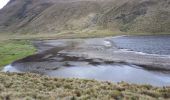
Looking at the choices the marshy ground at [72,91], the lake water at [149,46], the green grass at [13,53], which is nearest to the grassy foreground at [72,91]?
the marshy ground at [72,91]

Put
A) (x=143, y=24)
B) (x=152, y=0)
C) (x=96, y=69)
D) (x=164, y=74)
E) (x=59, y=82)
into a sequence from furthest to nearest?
(x=152, y=0), (x=143, y=24), (x=96, y=69), (x=164, y=74), (x=59, y=82)

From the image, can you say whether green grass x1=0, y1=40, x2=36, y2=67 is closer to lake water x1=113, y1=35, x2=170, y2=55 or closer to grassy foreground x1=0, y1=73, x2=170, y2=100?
lake water x1=113, y1=35, x2=170, y2=55

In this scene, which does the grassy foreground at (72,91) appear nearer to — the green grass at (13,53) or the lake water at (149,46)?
the green grass at (13,53)

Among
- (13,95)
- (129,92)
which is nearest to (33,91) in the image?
(13,95)

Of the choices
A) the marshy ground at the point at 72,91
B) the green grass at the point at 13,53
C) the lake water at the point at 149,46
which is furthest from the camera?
the lake water at the point at 149,46

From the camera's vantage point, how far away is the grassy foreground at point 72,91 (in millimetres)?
19297

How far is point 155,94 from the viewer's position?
2075cm

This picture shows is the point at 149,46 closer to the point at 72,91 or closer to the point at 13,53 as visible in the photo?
the point at 13,53

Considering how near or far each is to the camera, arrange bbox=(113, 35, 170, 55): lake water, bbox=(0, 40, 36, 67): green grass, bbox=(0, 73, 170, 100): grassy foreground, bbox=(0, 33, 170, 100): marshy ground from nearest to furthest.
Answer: bbox=(0, 73, 170, 100): grassy foreground → bbox=(0, 33, 170, 100): marshy ground → bbox=(0, 40, 36, 67): green grass → bbox=(113, 35, 170, 55): lake water

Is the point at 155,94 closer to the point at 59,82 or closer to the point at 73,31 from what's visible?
the point at 59,82

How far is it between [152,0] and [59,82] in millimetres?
166417

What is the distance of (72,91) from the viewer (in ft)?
68.6

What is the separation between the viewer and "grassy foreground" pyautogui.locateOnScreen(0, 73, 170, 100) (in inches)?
760

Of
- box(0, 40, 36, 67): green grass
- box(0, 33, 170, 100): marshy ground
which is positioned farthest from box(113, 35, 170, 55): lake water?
box(0, 33, 170, 100): marshy ground
